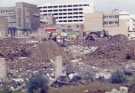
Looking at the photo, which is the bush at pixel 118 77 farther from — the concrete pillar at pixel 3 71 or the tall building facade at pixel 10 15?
the tall building facade at pixel 10 15

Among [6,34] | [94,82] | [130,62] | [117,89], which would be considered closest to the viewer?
[117,89]

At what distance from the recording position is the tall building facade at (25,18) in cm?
3744

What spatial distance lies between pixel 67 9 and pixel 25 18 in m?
6.36

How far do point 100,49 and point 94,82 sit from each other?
8.94 m

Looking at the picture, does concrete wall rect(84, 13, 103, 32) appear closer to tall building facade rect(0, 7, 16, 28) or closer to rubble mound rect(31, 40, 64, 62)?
tall building facade rect(0, 7, 16, 28)

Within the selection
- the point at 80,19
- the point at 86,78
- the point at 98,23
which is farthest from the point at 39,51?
the point at 80,19

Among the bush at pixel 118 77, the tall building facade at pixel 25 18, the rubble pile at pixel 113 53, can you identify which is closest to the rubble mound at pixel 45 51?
the rubble pile at pixel 113 53

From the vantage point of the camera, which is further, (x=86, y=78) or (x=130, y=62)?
(x=130, y=62)

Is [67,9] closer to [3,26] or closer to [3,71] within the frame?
[3,26]

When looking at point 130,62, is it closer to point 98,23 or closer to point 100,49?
point 100,49

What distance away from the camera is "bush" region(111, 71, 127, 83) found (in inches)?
717

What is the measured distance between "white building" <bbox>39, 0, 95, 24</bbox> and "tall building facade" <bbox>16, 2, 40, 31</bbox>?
403cm

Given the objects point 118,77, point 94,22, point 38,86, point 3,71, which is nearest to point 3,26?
point 94,22

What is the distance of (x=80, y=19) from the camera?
4250 cm
